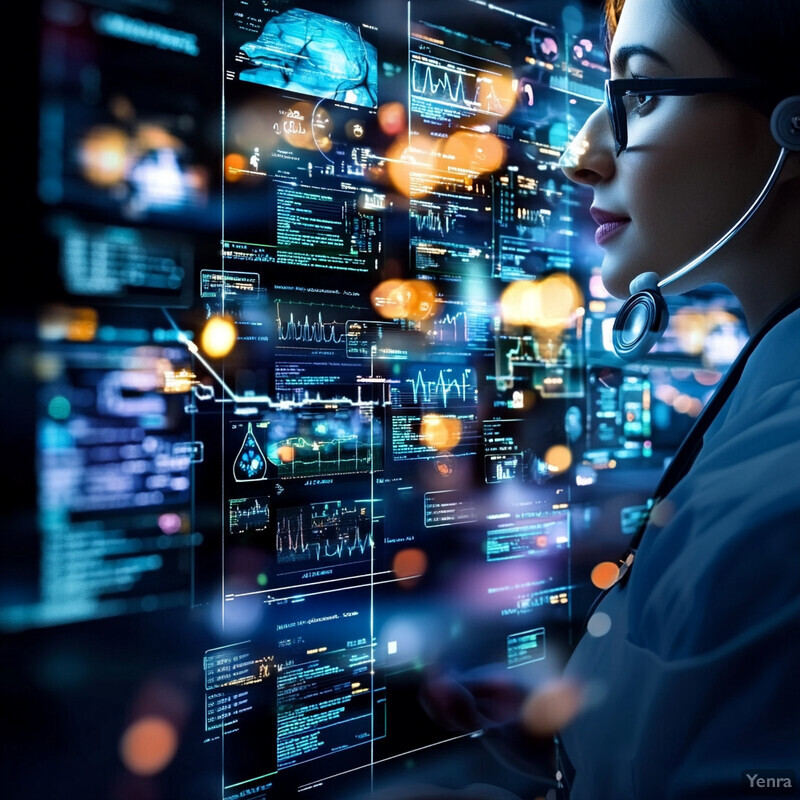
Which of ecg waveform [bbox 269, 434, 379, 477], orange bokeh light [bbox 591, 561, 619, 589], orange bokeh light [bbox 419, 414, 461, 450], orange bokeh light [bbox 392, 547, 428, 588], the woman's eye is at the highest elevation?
the woman's eye

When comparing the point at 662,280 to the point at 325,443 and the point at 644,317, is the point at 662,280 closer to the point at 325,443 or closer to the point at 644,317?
the point at 644,317

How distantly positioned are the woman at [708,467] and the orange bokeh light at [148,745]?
1.71 ft

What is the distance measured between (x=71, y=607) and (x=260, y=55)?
78cm

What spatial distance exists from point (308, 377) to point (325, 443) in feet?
0.34

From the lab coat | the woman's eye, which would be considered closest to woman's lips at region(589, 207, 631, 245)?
the woman's eye

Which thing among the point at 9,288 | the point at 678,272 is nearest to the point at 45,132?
the point at 9,288

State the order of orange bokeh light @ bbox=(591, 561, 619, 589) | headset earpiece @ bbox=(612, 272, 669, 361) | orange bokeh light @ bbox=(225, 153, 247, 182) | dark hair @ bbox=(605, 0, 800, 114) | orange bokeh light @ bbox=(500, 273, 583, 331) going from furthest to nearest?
orange bokeh light @ bbox=(591, 561, 619, 589) < orange bokeh light @ bbox=(500, 273, 583, 331) < orange bokeh light @ bbox=(225, 153, 247, 182) < headset earpiece @ bbox=(612, 272, 669, 361) < dark hair @ bbox=(605, 0, 800, 114)

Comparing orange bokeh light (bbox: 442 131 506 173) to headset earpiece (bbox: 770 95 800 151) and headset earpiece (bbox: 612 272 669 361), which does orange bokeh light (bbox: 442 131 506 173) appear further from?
headset earpiece (bbox: 770 95 800 151)

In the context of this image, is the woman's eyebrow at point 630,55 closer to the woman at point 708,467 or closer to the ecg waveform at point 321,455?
the woman at point 708,467

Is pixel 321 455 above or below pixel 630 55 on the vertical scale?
below

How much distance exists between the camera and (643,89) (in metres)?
0.68

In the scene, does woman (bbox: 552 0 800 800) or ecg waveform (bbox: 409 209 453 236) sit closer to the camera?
woman (bbox: 552 0 800 800)

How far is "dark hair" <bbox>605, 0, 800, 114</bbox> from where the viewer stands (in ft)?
2.00

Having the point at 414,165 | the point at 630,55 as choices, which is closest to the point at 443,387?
the point at 414,165
